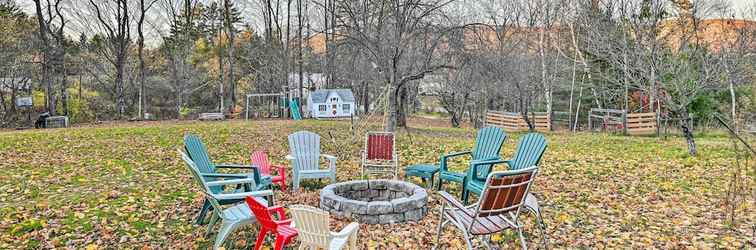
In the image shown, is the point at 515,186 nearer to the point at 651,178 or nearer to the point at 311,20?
the point at 651,178

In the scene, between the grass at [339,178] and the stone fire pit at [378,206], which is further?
the stone fire pit at [378,206]

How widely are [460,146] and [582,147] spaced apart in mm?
3014

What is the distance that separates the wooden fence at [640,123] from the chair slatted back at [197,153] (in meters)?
14.9

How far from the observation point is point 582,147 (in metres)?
11.2

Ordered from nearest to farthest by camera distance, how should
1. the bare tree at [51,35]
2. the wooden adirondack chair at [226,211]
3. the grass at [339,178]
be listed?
the wooden adirondack chair at [226,211], the grass at [339,178], the bare tree at [51,35]

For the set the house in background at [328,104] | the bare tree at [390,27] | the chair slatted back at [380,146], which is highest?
the bare tree at [390,27]

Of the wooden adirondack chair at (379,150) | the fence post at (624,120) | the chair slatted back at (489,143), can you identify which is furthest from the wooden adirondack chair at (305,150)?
the fence post at (624,120)

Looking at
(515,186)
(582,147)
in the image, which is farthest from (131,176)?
(582,147)

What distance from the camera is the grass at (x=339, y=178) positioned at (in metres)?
4.25

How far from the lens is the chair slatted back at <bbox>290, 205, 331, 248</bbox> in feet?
9.64

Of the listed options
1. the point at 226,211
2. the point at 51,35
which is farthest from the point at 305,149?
the point at 51,35

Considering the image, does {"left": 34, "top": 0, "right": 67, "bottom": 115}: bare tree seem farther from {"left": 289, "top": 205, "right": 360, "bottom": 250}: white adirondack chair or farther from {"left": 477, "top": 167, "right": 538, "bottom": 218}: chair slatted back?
{"left": 477, "top": 167, "right": 538, "bottom": 218}: chair slatted back

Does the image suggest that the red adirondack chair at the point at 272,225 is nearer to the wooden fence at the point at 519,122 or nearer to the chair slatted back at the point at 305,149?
the chair slatted back at the point at 305,149

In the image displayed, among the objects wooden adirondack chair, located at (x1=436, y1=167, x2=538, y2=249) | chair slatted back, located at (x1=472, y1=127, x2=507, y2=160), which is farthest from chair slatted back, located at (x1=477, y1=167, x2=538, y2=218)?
chair slatted back, located at (x1=472, y1=127, x2=507, y2=160)
